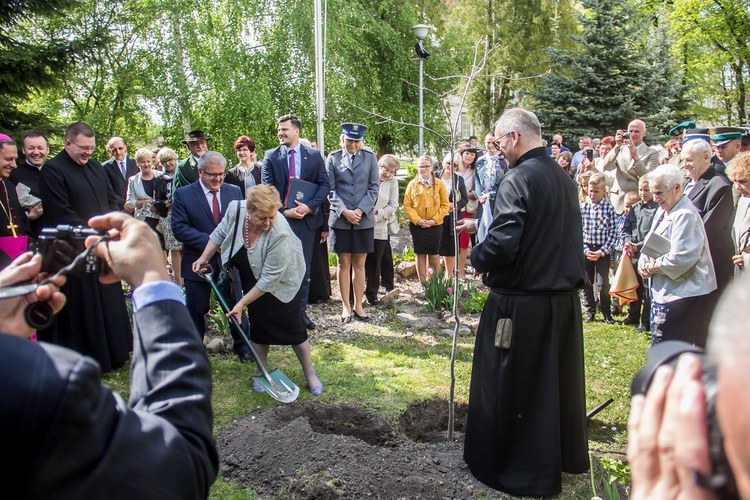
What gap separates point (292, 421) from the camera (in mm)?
→ 4582

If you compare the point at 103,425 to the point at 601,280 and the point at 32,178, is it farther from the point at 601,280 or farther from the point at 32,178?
the point at 601,280

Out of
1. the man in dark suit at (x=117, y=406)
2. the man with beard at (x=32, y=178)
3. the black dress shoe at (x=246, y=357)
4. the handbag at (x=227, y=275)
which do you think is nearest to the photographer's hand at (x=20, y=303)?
the man in dark suit at (x=117, y=406)

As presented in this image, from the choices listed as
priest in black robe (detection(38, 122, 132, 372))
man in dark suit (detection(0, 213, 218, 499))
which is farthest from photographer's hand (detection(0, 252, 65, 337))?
priest in black robe (detection(38, 122, 132, 372))

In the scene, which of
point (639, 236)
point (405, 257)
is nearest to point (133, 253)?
point (639, 236)

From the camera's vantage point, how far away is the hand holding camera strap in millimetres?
1682

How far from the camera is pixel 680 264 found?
4.77 m

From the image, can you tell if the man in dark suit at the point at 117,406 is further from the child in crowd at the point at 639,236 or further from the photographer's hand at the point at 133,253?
the child in crowd at the point at 639,236

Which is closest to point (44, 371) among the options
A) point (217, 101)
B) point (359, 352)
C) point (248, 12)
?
point (359, 352)

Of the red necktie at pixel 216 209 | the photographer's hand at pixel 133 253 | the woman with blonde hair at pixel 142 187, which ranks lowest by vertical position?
the photographer's hand at pixel 133 253

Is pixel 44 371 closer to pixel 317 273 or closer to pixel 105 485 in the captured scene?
pixel 105 485

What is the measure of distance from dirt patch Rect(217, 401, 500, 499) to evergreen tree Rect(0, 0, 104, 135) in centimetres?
660

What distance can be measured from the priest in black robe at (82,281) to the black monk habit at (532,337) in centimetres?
374

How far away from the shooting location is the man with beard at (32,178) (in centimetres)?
577

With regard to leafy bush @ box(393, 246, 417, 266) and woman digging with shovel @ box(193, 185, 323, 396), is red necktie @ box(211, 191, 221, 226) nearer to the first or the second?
woman digging with shovel @ box(193, 185, 323, 396)
